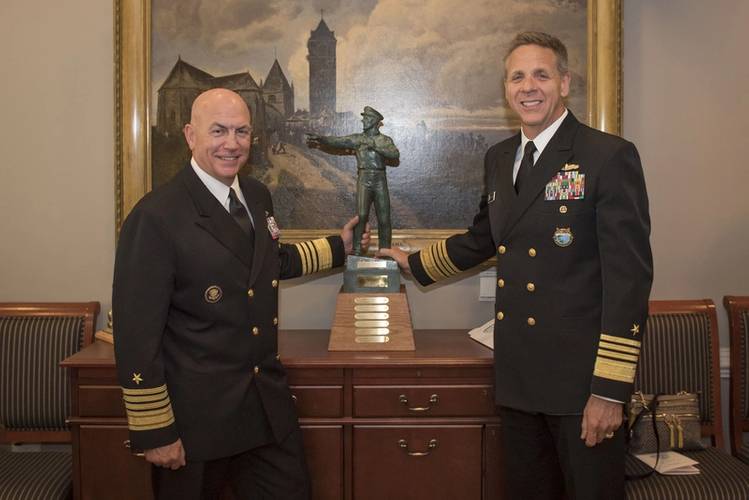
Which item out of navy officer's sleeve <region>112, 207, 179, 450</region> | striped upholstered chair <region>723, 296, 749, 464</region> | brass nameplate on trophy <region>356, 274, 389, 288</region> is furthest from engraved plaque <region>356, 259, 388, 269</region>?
striped upholstered chair <region>723, 296, 749, 464</region>

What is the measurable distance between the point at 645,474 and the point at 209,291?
1575 mm

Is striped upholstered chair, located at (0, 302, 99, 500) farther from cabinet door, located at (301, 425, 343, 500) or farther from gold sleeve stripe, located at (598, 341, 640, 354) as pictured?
gold sleeve stripe, located at (598, 341, 640, 354)

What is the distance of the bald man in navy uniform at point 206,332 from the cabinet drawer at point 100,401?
0.51 metres

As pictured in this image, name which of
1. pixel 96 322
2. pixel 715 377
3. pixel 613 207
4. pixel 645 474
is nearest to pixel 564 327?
pixel 613 207

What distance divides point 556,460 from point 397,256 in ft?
3.13

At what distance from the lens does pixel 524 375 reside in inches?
74.8

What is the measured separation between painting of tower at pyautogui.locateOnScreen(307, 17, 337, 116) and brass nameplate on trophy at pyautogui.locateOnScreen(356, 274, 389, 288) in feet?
2.67

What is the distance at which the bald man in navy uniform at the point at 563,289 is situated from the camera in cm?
172

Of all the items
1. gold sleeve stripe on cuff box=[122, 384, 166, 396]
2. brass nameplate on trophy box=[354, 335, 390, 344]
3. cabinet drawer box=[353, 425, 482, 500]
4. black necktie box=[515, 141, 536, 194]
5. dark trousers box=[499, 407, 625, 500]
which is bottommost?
cabinet drawer box=[353, 425, 482, 500]

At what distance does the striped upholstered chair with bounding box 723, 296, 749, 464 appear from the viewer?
8.62 feet

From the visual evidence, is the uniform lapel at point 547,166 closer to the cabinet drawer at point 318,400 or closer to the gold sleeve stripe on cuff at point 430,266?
the gold sleeve stripe on cuff at point 430,266

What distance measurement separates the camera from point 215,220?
1.82 m

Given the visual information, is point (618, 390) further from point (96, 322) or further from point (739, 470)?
point (96, 322)

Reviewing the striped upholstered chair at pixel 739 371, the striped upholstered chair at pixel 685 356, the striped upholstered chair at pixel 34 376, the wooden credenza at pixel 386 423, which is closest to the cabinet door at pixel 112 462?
the wooden credenza at pixel 386 423
